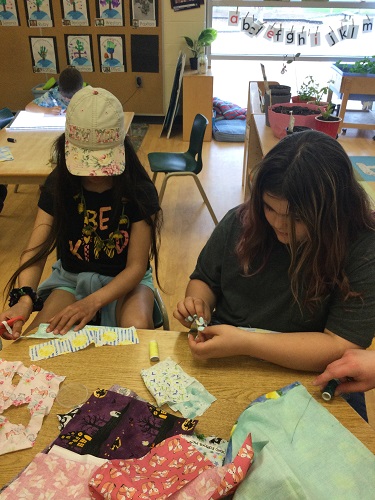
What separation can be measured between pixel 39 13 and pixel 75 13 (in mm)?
437

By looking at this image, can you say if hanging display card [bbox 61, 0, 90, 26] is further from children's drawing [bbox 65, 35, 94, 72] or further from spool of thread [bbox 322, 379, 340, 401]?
spool of thread [bbox 322, 379, 340, 401]

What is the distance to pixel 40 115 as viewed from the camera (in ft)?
11.3

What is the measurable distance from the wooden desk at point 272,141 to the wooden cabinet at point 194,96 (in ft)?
6.18

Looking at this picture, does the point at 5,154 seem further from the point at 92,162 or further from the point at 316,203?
the point at 316,203

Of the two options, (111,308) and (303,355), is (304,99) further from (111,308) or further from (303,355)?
(303,355)

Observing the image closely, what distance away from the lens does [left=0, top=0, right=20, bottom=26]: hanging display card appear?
5148mm

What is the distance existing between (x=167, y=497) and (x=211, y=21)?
5.59 meters

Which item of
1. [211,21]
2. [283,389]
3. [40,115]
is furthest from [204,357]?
[211,21]

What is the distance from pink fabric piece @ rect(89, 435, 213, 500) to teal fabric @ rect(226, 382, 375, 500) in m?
0.07

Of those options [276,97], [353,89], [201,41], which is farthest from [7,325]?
[201,41]

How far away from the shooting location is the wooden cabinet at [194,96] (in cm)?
483

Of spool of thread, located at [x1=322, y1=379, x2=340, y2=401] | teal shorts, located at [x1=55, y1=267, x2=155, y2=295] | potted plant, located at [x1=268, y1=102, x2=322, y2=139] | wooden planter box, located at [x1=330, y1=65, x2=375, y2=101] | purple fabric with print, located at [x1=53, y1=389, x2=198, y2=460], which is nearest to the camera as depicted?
purple fabric with print, located at [x1=53, y1=389, x2=198, y2=460]

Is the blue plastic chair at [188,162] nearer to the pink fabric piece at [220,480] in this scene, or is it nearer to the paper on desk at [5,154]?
the paper on desk at [5,154]

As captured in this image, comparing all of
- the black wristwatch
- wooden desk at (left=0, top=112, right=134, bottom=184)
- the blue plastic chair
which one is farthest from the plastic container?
the black wristwatch
